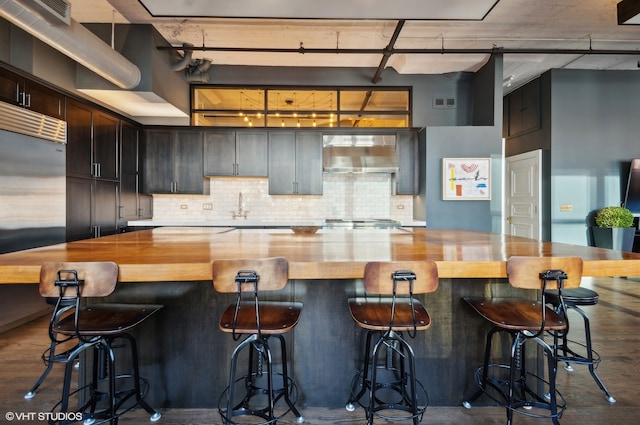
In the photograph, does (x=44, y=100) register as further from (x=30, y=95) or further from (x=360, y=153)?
(x=360, y=153)

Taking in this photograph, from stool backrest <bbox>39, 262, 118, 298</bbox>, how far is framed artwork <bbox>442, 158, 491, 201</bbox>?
4529 millimetres

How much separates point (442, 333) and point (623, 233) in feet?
15.6

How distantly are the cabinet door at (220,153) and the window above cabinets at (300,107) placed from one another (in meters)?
0.28

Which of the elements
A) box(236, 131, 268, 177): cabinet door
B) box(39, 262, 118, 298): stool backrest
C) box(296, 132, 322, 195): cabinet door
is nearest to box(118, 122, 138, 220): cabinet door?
box(236, 131, 268, 177): cabinet door

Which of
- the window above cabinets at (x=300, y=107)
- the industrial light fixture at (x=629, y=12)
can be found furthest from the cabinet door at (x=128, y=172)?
the industrial light fixture at (x=629, y=12)

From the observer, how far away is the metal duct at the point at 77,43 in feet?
8.44

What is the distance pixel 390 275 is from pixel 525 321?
777mm

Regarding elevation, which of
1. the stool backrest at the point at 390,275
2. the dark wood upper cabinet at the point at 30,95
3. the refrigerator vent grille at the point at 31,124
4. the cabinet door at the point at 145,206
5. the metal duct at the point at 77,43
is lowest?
the stool backrest at the point at 390,275

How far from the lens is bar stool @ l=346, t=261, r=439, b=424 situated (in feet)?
4.94

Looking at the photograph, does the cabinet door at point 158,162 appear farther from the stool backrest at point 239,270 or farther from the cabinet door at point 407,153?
the stool backrest at point 239,270

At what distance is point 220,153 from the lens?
541cm

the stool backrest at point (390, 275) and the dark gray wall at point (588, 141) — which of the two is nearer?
the stool backrest at point (390, 275)

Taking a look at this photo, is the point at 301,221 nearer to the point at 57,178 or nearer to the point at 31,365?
the point at 57,178

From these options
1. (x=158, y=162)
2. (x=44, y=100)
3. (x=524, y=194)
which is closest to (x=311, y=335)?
(x=44, y=100)
